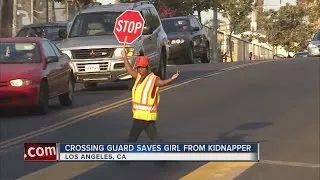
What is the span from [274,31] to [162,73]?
41528mm

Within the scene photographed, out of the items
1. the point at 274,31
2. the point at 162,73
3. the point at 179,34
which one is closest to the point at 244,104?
the point at 162,73

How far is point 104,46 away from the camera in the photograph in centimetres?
1711

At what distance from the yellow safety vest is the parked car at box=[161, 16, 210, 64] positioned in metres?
19.6

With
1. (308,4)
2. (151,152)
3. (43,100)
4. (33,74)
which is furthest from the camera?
(308,4)

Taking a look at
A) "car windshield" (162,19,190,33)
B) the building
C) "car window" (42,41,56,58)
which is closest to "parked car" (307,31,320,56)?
"car windshield" (162,19,190,33)

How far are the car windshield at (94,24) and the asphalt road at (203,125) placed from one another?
1.39 meters

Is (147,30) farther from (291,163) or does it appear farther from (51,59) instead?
(291,163)

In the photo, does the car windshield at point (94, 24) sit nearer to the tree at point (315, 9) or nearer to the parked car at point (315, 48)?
the parked car at point (315, 48)

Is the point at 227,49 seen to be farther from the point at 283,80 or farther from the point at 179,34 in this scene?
the point at 283,80

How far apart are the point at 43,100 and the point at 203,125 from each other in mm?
3231

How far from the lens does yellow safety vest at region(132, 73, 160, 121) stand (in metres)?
8.71

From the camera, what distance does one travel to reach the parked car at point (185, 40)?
2853cm

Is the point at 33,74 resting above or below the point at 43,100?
above

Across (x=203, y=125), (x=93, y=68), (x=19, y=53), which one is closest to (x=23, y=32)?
(x=93, y=68)
